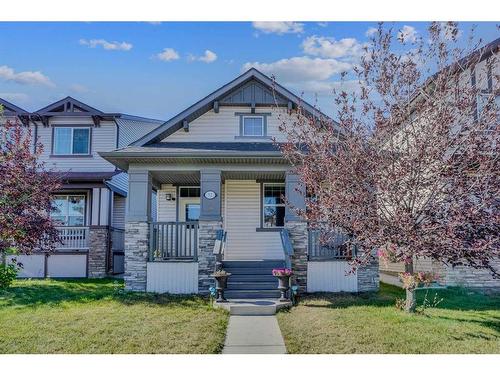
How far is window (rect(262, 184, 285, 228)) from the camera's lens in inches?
502

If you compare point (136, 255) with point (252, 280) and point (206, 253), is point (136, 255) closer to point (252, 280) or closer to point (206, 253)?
point (206, 253)

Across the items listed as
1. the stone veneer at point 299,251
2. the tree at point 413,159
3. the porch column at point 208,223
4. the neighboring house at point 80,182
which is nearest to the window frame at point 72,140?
the neighboring house at point 80,182

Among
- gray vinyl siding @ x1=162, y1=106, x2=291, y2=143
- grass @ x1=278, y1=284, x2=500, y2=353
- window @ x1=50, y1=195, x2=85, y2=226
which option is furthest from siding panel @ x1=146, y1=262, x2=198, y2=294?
window @ x1=50, y1=195, x2=85, y2=226

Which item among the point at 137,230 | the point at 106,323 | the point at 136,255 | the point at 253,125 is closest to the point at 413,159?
the point at 106,323

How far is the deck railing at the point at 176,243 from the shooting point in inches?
423

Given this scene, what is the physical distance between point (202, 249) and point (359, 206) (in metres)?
4.45

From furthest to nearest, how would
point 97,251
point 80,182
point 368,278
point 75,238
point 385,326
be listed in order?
point 80,182 < point 75,238 < point 97,251 < point 368,278 < point 385,326

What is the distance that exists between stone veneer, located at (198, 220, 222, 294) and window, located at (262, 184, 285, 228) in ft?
7.79

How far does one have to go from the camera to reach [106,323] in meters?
7.53

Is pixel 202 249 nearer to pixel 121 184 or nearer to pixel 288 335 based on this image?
pixel 288 335

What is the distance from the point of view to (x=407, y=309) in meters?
8.16

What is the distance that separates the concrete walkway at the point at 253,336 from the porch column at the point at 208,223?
2147 mm

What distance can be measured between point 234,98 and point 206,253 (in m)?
4.12

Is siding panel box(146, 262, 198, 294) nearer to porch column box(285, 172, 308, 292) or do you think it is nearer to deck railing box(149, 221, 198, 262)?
deck railing box(149, 221, 198, 262)
